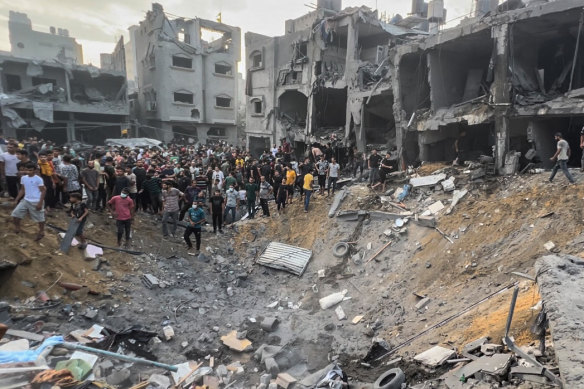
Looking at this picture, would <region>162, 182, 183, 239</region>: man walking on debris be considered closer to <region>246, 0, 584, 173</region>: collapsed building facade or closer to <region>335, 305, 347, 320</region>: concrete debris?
<region>335, 305, 347, 320</region>: concrete debris

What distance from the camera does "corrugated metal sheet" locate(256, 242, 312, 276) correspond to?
1062 centimetres

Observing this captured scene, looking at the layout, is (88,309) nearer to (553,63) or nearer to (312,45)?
(553,63)

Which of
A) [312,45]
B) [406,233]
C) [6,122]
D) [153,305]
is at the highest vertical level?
[312,45]

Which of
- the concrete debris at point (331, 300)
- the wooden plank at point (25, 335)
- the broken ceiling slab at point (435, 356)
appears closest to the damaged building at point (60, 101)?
the wooden plank at point (25, 335)

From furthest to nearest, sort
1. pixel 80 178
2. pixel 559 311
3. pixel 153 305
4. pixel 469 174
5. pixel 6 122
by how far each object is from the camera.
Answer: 1. pixel 6 122
2. pixel 469 174
3. pixel 80 178
4. pixel 153 305
5. pixel 559 311

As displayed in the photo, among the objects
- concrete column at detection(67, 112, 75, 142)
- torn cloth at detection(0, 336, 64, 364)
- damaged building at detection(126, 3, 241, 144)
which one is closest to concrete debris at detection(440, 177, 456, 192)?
torn cloth at detection(0, 336, 64, 364)

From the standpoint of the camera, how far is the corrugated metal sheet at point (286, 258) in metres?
10.6

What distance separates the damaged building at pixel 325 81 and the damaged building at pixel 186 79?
216 inches

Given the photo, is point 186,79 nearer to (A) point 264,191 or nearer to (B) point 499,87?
(A) point 264,191

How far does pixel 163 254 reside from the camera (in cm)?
1033

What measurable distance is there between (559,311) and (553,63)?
12919 millimetres

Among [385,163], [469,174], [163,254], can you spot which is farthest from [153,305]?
[469,174]

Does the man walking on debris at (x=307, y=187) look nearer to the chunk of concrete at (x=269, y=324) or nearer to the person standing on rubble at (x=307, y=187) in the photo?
the person standing on rubble at (x=307, y=187)

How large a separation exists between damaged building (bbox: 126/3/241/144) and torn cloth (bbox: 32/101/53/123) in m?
6.85
